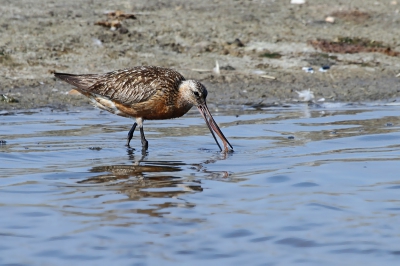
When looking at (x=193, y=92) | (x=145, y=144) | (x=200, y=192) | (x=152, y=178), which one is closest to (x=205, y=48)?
(x=193, y=92)

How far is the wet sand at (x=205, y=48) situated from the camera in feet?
39.7

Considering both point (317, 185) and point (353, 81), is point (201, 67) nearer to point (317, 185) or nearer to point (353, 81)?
point (353, 81)

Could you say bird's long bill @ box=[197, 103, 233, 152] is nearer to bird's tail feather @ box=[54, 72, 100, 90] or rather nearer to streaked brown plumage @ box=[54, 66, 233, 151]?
streaked brown plumage @ box=[54, 66, 233, 151]

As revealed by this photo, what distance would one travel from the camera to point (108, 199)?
693 centimetres

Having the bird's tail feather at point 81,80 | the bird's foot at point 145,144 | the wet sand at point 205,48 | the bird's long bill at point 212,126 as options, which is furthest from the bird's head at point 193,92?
the wet sand at point 205,48

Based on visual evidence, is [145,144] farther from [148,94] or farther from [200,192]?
[200,192]

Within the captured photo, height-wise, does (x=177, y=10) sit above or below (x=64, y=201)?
above

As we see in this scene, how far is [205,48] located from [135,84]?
11.8 ft

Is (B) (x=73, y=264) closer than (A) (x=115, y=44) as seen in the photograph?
Yes

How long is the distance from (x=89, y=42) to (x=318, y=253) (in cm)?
783

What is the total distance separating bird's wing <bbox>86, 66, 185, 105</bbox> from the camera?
32.0 ft

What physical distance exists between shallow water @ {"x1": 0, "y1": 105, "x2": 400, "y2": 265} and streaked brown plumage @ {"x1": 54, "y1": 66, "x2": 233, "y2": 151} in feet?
1.04

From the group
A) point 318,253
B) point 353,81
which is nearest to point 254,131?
point 353,81

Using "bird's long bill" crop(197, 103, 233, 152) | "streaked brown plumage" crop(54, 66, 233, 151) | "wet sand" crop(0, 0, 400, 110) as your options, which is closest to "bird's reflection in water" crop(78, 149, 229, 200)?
"bird's long bill" crop(197, 103, 233, 152)
